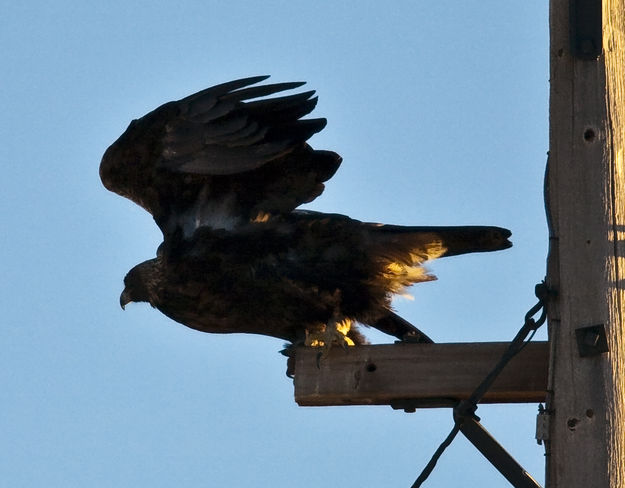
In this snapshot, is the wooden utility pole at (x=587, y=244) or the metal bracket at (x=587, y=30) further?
the metal bracket at (x=587, y=30)

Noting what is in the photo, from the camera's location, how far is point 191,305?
643cm

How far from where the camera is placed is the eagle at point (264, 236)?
6.15m

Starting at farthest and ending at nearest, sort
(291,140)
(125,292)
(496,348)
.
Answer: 1. (125,292)
2. (291,140)
3. (496,348)

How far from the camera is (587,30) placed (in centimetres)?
412

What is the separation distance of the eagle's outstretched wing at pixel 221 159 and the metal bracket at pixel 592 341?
257 centimetres

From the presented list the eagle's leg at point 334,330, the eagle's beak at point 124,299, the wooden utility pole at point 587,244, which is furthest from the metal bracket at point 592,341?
the eagle's beak at point 124,299

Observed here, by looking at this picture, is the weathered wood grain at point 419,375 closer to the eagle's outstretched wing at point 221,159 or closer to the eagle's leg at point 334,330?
the eagle's leg at point 334,330

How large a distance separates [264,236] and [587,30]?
2593 millimetres

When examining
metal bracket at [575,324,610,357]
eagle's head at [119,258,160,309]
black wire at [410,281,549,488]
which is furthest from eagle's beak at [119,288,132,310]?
metal bracket at [575,324,610,357]

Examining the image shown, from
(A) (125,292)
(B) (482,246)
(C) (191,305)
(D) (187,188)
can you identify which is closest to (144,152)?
(D) (187,188)

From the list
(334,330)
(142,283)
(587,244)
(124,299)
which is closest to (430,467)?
(587,244)

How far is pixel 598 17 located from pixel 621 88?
24 cm

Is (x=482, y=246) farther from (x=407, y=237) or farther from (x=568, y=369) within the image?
(x=568, y=369)

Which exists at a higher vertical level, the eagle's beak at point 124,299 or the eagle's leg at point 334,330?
the eagle's beak at point 124,299
